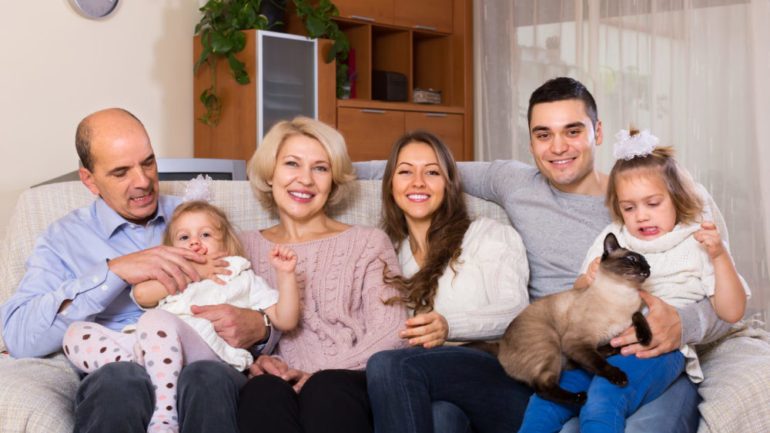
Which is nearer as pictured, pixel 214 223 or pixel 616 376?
pixel 616 376

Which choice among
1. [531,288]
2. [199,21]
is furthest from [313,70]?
[531,288]

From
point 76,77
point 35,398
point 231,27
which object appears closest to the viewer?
point 35,398

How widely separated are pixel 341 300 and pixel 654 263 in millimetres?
766

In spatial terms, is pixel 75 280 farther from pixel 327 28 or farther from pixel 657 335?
pixel 327 28

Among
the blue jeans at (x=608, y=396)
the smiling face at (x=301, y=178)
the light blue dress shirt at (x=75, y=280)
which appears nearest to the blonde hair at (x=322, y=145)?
the smiling face at (x=301, y=178)

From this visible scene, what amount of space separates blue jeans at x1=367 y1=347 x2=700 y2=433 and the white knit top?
0.11 meters

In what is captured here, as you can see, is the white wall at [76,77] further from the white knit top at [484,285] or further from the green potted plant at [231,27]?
the white knit top at [484,285]

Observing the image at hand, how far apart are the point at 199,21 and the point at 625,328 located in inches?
140

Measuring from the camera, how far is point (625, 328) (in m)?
2.10

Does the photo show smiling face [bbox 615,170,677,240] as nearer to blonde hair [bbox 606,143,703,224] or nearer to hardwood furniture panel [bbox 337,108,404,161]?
blonde hair [bbox 606,143,703,224]

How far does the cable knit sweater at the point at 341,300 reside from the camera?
2.29 metres

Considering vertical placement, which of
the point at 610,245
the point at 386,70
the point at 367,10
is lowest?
the point at 610,245

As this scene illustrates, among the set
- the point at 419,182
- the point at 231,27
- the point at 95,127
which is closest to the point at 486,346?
the point at 419,182

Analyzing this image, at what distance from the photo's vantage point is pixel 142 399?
76.0 inches
